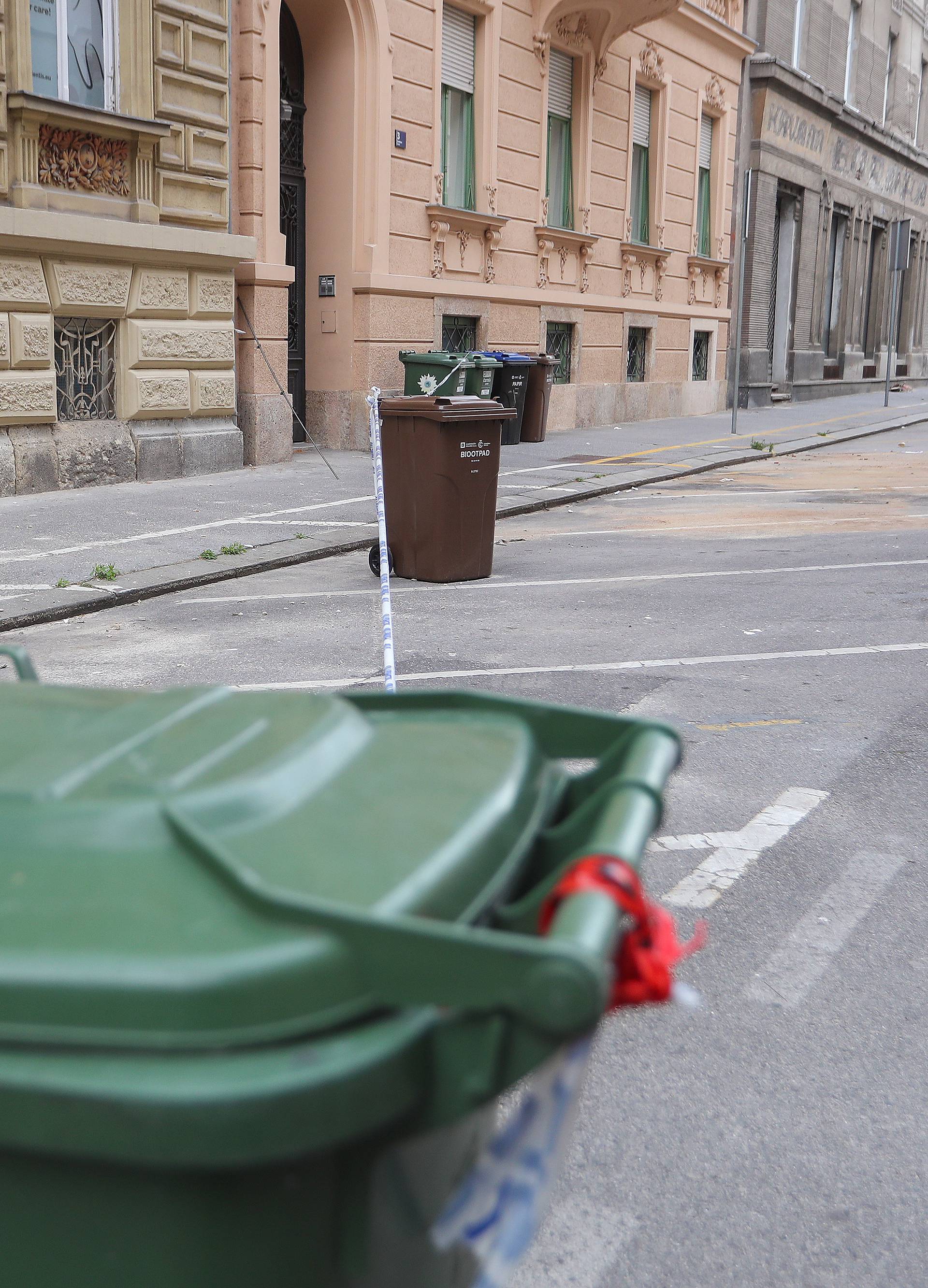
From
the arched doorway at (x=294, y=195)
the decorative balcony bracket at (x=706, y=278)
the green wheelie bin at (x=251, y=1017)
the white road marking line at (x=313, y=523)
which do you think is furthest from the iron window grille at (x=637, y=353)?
the green wheelie bin at (x=251, y=1017)

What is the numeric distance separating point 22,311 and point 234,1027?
11701mm

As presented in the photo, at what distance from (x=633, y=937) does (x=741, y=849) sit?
2968mm

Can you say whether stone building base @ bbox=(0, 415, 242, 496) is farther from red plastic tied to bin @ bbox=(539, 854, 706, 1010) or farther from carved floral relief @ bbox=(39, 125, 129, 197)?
red plastic tied to bin @ bbox=(539, 854, 706, 1010)

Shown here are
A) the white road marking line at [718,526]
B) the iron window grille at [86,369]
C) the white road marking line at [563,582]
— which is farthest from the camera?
the iron window grille at [86,369]

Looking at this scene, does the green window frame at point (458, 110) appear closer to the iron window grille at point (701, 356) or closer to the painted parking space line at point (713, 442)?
the painted parking space line at point (713, 442)

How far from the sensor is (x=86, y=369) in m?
12.7

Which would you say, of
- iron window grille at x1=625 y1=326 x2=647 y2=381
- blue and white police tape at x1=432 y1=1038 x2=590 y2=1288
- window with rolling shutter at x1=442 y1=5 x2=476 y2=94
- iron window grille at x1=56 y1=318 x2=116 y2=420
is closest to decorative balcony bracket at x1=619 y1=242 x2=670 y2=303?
iron window grille at x1=625 y1=326 x2=647 y2=381

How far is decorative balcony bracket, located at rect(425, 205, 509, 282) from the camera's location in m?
17.3

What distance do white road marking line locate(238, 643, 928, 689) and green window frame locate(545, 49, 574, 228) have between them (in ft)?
47.0

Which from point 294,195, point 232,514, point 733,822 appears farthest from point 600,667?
point 294,195

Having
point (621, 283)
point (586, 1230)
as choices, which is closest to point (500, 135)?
point (621, 283)

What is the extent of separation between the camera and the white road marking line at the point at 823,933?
3.32m

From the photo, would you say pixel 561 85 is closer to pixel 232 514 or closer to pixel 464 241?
pixel 464 241

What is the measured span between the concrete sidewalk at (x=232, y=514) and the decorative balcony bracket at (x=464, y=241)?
7.98ft
